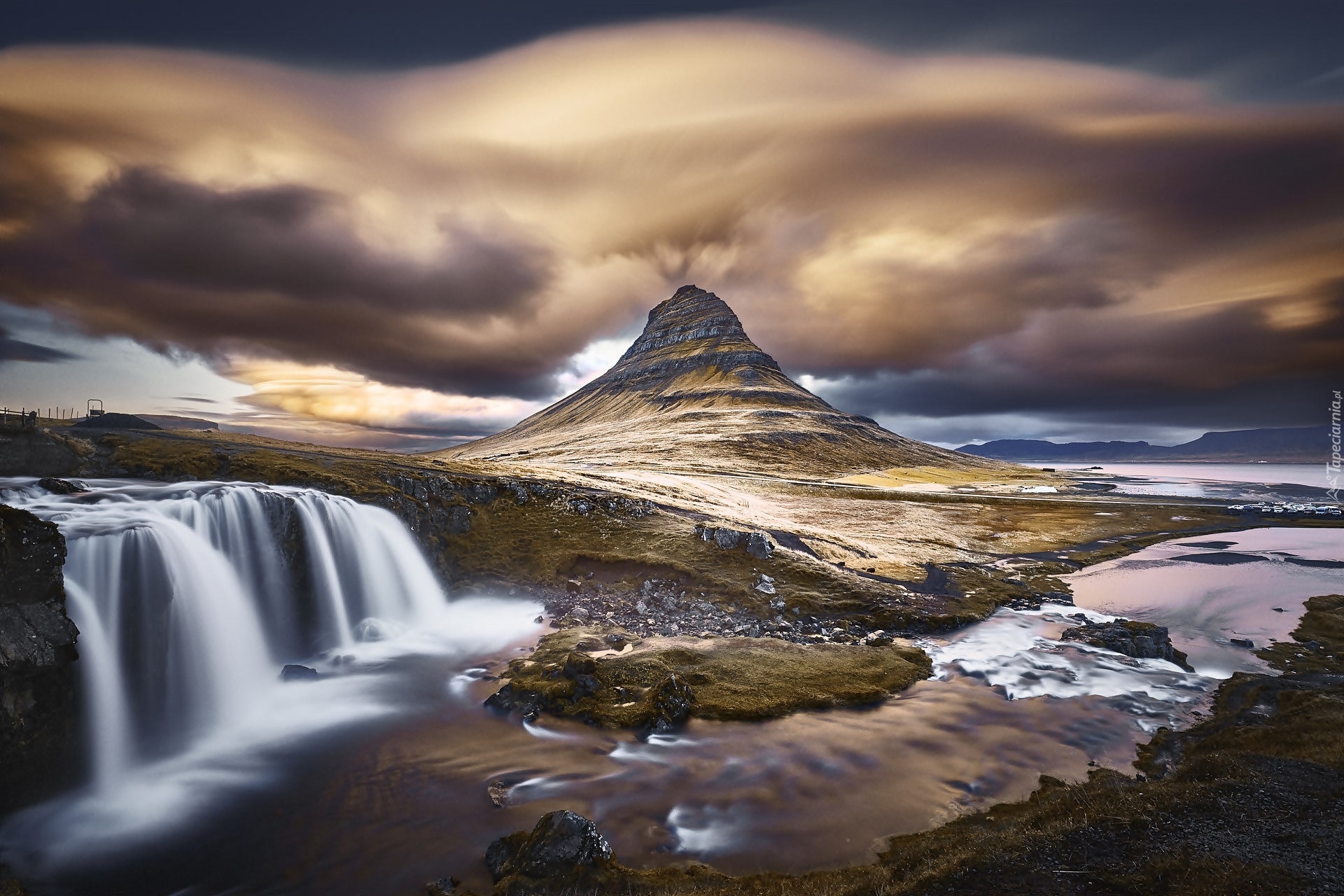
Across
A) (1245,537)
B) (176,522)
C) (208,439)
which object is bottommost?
(1245,537)

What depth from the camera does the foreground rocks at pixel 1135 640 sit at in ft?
89.7

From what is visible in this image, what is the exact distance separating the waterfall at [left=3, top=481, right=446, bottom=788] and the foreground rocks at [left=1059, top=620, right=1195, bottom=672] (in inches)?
1514

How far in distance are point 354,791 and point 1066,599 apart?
4453 centimetres

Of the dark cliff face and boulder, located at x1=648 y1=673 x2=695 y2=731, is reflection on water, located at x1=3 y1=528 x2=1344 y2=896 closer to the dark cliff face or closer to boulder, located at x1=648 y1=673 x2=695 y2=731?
boulder, located at x1=648 y1=673 x2=695 y2=731

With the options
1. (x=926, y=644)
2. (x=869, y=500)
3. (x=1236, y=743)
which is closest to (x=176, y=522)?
(x=926, y=644)

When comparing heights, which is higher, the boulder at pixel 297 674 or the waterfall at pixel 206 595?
the waterfall at pixel 206 595

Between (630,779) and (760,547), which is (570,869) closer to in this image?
(630,779)

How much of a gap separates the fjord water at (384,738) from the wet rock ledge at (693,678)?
878mm

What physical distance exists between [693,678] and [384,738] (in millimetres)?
12356

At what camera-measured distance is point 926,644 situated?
2961cm

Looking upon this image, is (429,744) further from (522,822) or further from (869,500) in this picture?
(869,500)

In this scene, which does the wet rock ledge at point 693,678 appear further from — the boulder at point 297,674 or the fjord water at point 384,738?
the boulder at point 297,674

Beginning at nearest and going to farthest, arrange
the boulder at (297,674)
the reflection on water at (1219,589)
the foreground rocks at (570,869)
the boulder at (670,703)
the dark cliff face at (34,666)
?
the foreground rocks at (570,869), the dark cliff face at (34,666), the boulder at (670,703), the boulder at (297,674), the reflection on water at (1219,589)

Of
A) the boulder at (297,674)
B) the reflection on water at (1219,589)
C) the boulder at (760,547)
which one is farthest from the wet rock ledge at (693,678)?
the reflection on water at (1219,589)
